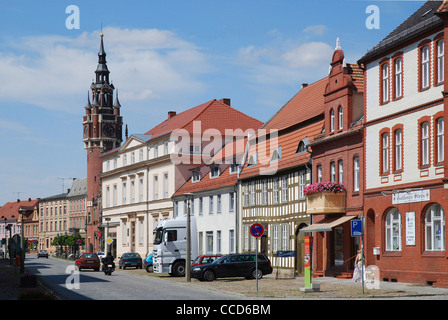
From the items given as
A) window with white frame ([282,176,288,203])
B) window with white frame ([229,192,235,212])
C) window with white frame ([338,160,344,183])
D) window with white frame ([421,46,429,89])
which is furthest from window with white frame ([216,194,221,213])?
window with white frame ([421,46,429,89])

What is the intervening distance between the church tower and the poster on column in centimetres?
9261

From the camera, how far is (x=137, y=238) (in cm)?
8512

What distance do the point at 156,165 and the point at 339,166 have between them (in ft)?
129

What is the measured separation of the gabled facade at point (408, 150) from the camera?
109ft

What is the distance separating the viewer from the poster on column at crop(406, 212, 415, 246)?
35.0m

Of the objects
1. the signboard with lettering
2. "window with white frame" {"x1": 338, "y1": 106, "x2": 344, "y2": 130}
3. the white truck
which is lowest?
the white truck

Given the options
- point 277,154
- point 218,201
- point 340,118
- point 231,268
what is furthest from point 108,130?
point 231,268

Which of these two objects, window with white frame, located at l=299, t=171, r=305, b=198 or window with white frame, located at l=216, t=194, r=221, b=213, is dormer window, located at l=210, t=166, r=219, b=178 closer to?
window with white frame, located at l=216, t=194, r=221, b=213

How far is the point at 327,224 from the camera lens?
4200 cm

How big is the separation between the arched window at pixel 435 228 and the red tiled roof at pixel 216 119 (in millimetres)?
44445

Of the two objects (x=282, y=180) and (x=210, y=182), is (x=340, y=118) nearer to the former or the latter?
(x=282, y=180)

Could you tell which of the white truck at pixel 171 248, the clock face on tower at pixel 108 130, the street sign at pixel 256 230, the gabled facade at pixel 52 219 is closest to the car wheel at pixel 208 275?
the white truck at pixel 171 248
